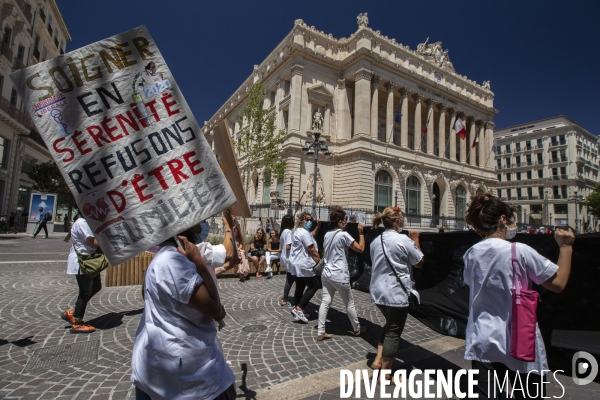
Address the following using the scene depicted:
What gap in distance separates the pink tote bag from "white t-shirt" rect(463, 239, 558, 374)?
0.03 m

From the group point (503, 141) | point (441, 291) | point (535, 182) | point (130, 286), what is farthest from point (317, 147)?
point (503, 141)

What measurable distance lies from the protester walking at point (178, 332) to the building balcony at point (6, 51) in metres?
28.4

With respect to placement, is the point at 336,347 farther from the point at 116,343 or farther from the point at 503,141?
the point at 503,141

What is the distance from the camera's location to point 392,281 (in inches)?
137

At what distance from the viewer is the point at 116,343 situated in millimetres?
4184

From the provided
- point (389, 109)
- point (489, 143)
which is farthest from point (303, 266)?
point (489, 143)

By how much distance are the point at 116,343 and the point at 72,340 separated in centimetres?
63

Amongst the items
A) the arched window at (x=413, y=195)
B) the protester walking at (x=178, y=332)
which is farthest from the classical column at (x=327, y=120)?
the protester walking at (x=178, y=332)

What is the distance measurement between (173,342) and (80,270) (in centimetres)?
388

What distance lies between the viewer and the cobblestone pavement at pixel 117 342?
3.22 meters

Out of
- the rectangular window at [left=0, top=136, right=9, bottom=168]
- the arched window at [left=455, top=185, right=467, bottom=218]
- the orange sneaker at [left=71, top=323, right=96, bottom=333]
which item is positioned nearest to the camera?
the orange sneaker at [left=71, top=323, right=96, bottom=333]

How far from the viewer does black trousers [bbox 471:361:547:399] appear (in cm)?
199

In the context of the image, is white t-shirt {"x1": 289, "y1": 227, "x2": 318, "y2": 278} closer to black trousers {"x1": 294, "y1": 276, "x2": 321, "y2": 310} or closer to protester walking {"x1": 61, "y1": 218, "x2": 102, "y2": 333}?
black trousers {"x1": 294, "y1": 276, "x2": 321, "y2": 310}

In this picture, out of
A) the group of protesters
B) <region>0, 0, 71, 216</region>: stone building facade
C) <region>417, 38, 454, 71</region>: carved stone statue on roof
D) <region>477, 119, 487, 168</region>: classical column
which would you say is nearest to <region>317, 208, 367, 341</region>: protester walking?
the group of protesters
